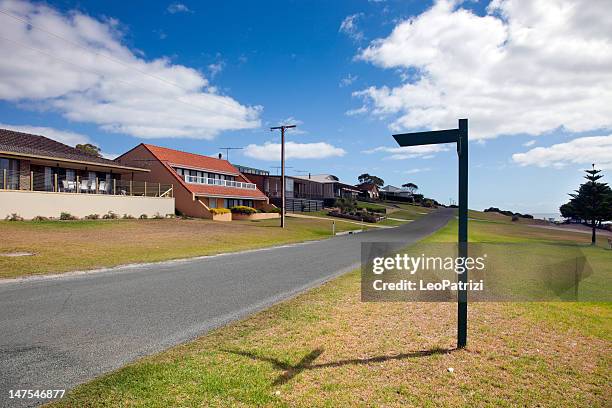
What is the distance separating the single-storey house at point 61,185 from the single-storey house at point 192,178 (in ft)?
7.09

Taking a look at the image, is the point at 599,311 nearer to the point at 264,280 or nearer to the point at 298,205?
the point at 264,280

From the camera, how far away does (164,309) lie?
25.8 feet

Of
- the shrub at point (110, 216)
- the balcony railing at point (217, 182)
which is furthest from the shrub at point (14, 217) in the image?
the balcony railing at point (217, 182)

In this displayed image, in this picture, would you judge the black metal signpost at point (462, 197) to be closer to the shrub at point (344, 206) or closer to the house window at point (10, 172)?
the house window at point (10, 172)

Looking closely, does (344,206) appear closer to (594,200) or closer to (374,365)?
(594,200)

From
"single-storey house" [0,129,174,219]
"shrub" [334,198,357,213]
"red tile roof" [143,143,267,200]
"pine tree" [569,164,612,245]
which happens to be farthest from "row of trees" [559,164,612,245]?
"single-storey house" [0,129,174,219]

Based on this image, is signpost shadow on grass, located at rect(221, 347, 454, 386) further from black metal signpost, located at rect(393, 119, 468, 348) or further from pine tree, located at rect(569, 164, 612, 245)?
pine tree, located at rect(569, 164, 612, 245)

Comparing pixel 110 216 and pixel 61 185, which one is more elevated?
pixel 61 185

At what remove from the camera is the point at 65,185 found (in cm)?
2828

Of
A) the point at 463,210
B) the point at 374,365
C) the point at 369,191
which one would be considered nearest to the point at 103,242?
the point at 374,365

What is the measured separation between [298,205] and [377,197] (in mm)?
58800

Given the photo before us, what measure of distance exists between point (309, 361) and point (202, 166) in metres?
43.4

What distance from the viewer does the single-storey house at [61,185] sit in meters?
25.3

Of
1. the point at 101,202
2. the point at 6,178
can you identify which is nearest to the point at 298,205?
the point at 101,202
